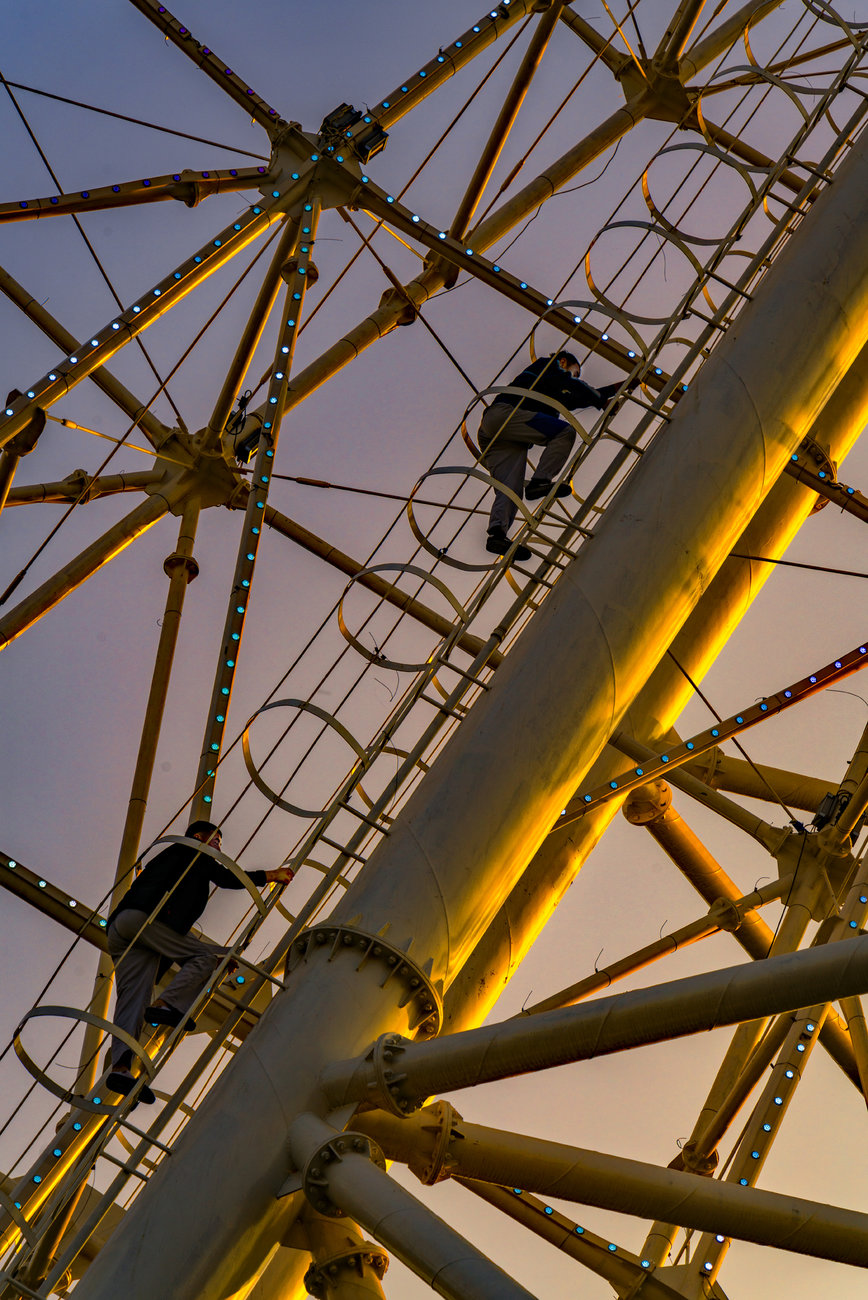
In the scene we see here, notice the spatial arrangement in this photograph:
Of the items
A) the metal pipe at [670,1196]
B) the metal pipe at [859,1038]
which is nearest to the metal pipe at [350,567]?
the metal pipe at [859,1038]

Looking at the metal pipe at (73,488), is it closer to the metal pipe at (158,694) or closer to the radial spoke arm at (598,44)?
the metal pipe at (158,694)

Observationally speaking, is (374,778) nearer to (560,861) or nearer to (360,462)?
(360,462)

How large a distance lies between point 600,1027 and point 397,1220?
100 centimetres

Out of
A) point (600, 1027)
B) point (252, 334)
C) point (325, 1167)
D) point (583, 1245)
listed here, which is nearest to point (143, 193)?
point (252, 334)

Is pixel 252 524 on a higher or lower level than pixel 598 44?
lower

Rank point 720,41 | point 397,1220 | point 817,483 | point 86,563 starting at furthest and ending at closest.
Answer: point 720,41, point 86,563, point 817,483, point 397,1220

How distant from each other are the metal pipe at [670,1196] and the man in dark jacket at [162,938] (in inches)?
98.9

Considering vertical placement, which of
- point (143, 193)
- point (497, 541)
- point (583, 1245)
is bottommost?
point (583, 1245)

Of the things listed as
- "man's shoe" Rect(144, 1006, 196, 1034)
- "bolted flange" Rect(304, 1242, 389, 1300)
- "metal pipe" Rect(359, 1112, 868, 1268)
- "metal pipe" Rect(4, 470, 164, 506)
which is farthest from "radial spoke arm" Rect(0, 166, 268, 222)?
"bolted flange" Rect(304, 1242, 389, 1300)

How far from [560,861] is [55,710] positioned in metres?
14.4

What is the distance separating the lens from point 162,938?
34.1 ft

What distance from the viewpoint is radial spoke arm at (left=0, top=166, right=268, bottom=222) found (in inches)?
565

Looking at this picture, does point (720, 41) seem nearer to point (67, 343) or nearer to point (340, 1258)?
point (67, 343)

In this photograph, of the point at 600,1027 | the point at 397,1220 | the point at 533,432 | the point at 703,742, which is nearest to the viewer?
the point at 397,1220
